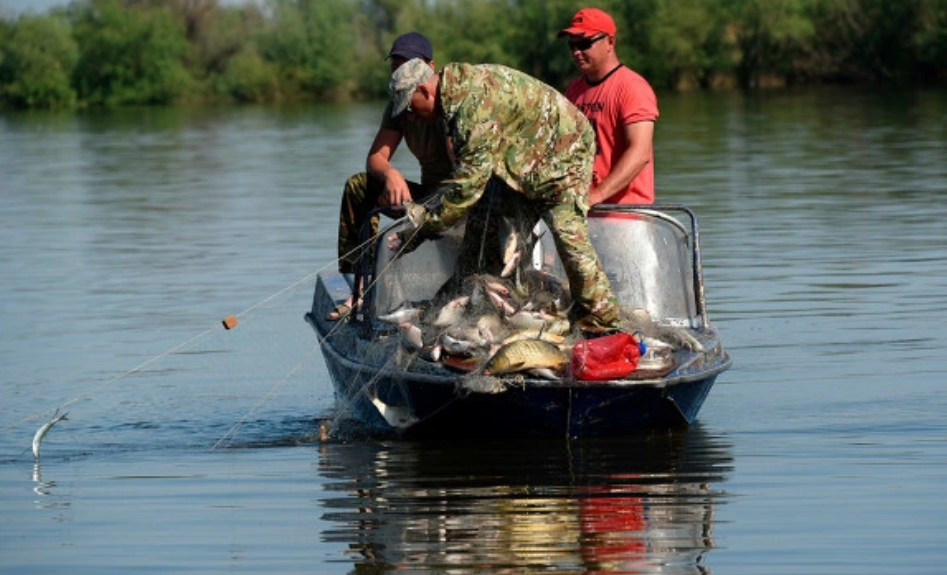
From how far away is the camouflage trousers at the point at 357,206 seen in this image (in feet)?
35.3

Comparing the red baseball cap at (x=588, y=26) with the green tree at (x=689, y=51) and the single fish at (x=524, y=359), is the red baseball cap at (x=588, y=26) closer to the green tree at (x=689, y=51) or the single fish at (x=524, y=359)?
the single fish at (x=524, y=359)

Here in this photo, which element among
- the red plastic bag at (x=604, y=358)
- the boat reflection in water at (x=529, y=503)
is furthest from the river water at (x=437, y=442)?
the red plastic bag at (x=604, y=358)

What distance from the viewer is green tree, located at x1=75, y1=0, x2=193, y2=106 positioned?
286 feet

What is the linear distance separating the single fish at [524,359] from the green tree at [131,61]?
259 feet

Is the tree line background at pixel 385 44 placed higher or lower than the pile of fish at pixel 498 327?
lower

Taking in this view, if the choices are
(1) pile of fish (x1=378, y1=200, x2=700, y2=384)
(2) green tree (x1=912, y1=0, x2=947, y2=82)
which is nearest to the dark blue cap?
(1) pile of fish (x1=378, y1=200, x2=700, y2=384)

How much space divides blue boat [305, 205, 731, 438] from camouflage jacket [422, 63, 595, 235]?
68 cm

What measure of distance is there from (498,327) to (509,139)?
0.95 meters

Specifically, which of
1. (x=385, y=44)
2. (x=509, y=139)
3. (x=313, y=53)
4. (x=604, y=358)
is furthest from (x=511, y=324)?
(x=313, y=53)

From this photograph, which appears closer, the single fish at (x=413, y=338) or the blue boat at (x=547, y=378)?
the blue boat at (x=547, y=378)

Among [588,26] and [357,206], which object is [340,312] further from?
[588,26]

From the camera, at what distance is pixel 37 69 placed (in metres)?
84.1

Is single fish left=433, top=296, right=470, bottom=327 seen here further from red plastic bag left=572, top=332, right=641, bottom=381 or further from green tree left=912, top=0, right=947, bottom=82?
green tree left=912, top=0, right=947, bottom=82

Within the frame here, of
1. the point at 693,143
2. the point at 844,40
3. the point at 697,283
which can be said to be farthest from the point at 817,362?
the point at 844,40
